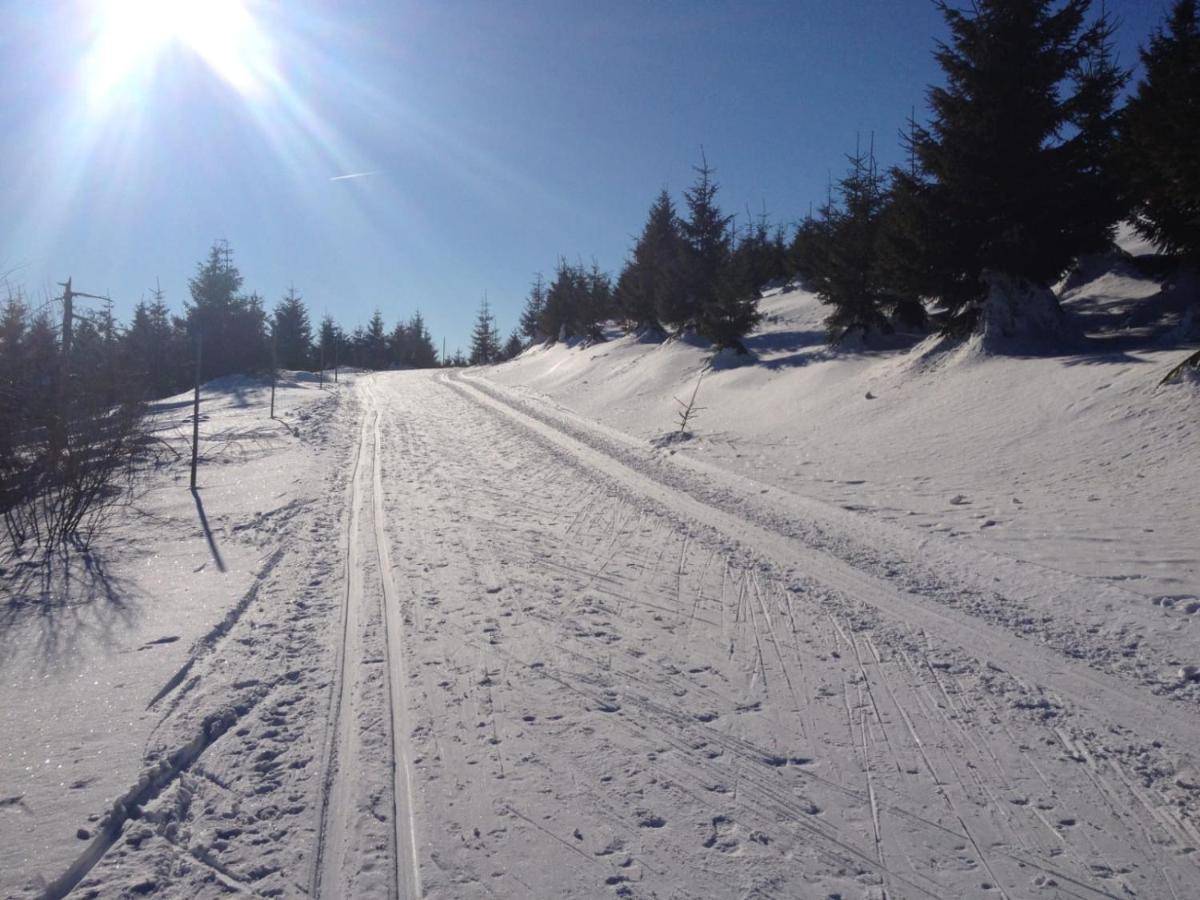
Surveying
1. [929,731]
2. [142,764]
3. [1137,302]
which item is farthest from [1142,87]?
[142,764]

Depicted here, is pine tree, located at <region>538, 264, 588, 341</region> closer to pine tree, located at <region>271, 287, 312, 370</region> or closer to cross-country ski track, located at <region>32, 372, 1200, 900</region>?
pine tree, located at <region>271, 287, 312, 370</region>

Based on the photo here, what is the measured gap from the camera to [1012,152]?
588 inches

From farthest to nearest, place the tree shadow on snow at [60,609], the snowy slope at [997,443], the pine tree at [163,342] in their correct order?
the pine tree at [163,342]
the snowy slope at [997,443]
the tree shadow on snow at [60,609]

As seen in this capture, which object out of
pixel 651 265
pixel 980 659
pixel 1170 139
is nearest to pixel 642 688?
pixel 980 659

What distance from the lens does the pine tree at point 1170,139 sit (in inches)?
386

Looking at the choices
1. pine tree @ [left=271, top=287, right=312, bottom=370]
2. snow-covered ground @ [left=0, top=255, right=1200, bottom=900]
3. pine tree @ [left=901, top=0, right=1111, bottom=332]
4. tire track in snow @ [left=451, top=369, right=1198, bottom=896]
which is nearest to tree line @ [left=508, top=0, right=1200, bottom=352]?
pine tree @ [left=901, top=0, right=1111, bottom=332]

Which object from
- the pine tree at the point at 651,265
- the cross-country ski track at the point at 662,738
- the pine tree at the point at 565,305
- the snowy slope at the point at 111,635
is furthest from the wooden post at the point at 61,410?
the pine tree at the point at 565,305

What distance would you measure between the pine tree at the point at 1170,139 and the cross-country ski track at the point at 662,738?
7.34m

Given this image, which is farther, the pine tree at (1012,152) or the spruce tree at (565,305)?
the spruce tree at (565,305)

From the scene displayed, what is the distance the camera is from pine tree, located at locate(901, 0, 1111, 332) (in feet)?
48.3

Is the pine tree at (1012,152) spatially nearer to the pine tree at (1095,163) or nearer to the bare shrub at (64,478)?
the pine tree at (1095,163)

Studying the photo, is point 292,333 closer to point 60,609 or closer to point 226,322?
point 226,322

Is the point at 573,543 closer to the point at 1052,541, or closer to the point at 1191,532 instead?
the point at 1052,541

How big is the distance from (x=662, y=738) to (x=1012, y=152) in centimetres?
1599
